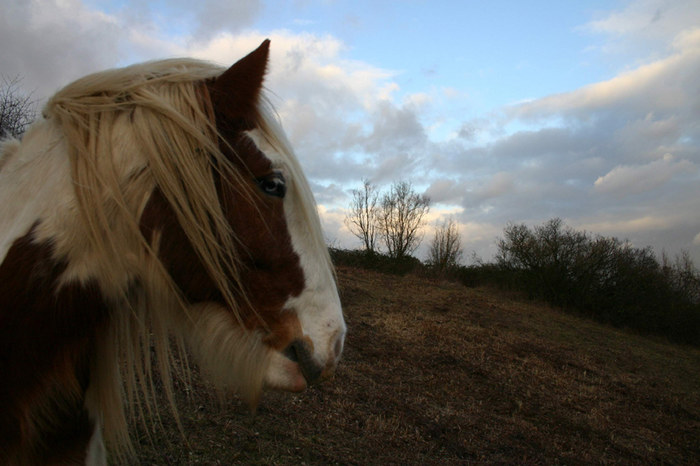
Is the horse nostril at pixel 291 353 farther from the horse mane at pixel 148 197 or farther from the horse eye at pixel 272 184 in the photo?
the horse eye at pixel 272 184

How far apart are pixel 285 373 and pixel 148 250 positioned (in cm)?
54

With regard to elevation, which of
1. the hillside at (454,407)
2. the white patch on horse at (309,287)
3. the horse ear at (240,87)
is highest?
the horse ear at (240,87)

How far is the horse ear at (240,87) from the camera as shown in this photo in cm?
128

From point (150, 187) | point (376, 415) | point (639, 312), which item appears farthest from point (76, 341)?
point (639, 312)

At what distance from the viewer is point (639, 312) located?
18.9 m

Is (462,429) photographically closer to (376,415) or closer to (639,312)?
(376,415)

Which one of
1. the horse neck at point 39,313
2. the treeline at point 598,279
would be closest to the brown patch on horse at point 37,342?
the horse neck at point 39,313

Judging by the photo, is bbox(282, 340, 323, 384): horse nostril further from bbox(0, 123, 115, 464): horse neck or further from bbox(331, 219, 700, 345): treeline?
bbox(331, 219, 700, 345): treeline

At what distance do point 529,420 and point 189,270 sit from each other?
5.99 metres

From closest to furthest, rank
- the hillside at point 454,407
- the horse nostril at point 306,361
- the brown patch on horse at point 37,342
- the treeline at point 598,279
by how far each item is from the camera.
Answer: the brown patch on horse at point 37,342 → the horse nostril at point 306,361 → the hillside at point 454,407 → the treeline at point 598,279

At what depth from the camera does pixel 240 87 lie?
1.28 m

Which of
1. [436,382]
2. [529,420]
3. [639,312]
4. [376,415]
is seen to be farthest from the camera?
[639,312]

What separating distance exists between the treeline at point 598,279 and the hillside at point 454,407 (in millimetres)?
7992

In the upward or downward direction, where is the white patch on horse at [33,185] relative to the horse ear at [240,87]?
downward
